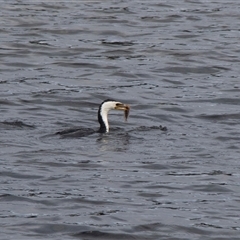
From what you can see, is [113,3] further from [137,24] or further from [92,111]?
[92,111]

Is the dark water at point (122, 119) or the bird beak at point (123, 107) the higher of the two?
the bird beak at point (123, 107)

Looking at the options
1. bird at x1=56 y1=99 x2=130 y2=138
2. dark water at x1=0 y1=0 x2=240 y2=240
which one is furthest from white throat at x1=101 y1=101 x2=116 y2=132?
dark water at x1=0 y1=0 x2=240 y2=240

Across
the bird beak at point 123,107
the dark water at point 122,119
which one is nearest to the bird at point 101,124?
the bird beak at point 123,107

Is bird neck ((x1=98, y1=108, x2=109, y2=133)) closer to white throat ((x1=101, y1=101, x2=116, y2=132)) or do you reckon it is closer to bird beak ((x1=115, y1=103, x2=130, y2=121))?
white throat ((x1=101, y1=101, x2=116, y2=132))

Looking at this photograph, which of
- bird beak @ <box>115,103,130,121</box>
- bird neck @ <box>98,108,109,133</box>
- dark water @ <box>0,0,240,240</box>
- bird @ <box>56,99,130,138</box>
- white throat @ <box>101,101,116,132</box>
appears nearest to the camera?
dark water @ <box>0,0,240,240</box>

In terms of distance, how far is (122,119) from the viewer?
21312mm

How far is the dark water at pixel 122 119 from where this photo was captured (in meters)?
13.9

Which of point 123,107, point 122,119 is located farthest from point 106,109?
point 122,119

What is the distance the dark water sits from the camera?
45.7 ft

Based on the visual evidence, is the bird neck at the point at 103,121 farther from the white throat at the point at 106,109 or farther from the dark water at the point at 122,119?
the dark water at the point at 122,119

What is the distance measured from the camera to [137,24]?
31.6m

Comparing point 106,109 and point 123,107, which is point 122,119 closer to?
point 123,107

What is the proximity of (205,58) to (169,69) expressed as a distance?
1.80 metres

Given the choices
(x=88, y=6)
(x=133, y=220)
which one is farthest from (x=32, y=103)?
(x=88, y=6)
